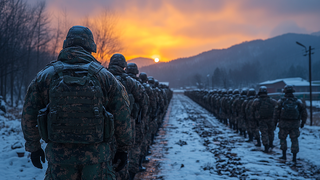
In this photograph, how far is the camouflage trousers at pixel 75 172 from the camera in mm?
2080

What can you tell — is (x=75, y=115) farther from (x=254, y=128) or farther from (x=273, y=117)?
(x=254, y=128)

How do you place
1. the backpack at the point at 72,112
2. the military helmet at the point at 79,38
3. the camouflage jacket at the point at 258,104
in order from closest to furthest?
1. the backpack at the point at 72,112
2. the military helmet at the point at 79,38
3. the camouflage jacket at the point at 258,104

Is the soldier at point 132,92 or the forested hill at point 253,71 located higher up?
the forested hill at point 253,71

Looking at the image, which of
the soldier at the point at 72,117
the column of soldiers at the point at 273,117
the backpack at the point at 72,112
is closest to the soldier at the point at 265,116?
the column of soldiers at the point at 273,117

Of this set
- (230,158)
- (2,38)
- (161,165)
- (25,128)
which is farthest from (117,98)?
(2,38)

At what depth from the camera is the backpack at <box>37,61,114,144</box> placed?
6.65 feet

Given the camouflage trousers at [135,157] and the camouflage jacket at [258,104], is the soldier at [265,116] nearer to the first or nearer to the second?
the camouflage jacket at [258,104]

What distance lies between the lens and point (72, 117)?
2.03 meters

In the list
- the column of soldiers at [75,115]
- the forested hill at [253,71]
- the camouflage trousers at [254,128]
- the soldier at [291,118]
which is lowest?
the camouflage trousers at [254,128]

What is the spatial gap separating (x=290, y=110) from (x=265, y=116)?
4.15 feet

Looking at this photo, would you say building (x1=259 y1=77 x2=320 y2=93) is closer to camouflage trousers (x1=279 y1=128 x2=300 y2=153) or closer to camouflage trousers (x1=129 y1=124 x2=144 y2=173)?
camouflage trousers (x1=279 y1=128 x2=300 y2=153)

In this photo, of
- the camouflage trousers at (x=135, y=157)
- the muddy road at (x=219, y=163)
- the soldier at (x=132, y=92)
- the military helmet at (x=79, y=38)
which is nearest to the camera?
the military helmet at (x=79, y=38)

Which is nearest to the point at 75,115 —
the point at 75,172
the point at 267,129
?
the point at 75,172

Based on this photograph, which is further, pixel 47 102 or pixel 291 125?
pixel 291 125
